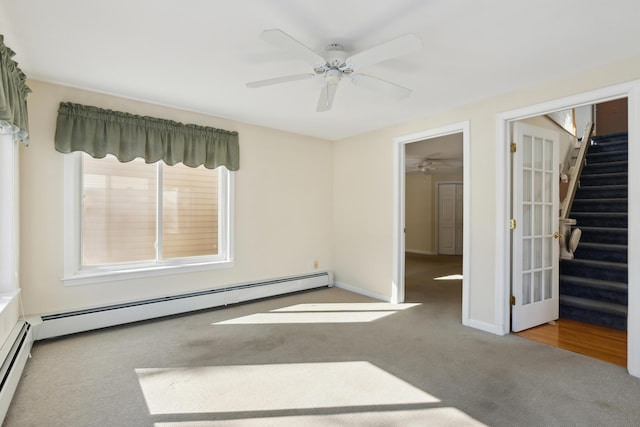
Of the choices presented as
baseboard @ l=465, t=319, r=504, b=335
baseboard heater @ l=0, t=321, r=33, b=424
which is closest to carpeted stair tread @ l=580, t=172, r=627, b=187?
baseboard @ l=465, t=319, r=504, b=335

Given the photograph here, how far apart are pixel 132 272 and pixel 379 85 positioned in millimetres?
3026

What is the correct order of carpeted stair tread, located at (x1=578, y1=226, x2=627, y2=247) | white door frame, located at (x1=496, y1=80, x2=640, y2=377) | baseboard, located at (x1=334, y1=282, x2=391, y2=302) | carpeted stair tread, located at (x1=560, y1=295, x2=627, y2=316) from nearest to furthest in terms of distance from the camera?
1. white door frame, located at (x1=496, y1=80, x2=640, y2=377)
2. carpeted stair tread, located at (x1=560, y1=295, x2=627, y2=316)
3. carpeted stair tread, located at (x1=578, y1=226, x2=627, y2=247)
4. baseboard, located at (x1=334, y1=282, x2=391, y2=302)

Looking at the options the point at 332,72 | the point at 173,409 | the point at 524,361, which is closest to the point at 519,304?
the point at 524,361

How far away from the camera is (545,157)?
3.44 m

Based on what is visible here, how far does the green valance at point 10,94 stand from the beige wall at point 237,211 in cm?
62

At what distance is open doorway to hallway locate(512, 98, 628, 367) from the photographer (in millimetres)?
3141

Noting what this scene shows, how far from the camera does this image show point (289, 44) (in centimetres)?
188

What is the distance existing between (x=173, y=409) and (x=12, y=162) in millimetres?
2294

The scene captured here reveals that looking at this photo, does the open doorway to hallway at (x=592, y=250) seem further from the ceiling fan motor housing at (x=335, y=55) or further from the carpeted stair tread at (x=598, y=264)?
the ceiling fan motor housing at (x=335, y=55)

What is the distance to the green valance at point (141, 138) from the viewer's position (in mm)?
3037

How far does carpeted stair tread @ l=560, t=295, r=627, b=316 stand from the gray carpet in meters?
1.10

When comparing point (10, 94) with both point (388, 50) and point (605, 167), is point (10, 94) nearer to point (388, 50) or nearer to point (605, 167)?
point (388, 50)

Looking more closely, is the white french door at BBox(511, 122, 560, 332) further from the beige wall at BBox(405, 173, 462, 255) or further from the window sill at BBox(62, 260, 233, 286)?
the beige wall at BBox(405, 173, 462, 255)

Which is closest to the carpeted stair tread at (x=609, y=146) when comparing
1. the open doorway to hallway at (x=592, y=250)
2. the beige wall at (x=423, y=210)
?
the open doorway to hallway at (x=592, y=250)
